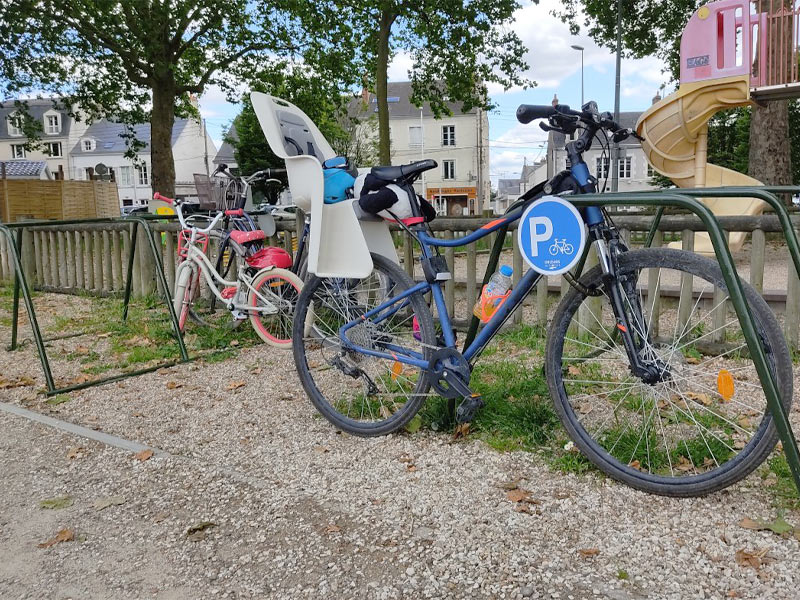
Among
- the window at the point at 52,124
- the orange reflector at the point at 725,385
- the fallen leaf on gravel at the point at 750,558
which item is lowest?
the fallen leaf on gravel at the point at 750,558

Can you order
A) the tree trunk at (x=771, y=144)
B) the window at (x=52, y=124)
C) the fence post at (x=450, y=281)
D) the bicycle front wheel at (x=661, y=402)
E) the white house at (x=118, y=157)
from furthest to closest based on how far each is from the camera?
1. the window at (x=52, y=124)
2. the white house at (x=118, y=157)
3. the tree trunk at (x=771, y=144)
4. the fence post at (x=450, y=281)
5. the bicycle front wheel at (x=661, y=402)

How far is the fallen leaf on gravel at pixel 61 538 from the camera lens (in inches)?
97.2

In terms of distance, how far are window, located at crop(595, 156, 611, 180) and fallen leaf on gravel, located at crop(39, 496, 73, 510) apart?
259 centimetres

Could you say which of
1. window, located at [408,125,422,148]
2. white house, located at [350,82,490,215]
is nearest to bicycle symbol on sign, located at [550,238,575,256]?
white house, located at [350,82,490,215]

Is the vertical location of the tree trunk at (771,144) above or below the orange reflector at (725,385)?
above

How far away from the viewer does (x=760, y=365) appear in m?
2.16

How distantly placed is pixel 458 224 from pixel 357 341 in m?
2.24

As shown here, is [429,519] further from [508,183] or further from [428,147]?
[508,183]

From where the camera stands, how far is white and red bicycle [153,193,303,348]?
5258mm

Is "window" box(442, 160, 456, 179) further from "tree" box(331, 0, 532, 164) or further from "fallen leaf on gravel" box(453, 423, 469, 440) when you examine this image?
"fallen leaf on gravel" box(453, 423, 469, 440)

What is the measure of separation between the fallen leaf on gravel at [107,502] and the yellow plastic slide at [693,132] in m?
7.50

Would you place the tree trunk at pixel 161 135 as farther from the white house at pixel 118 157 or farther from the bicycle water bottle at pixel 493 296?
the white house at pixel 118 157

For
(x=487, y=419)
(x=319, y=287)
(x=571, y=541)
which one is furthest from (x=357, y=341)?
(x=571, y=541)

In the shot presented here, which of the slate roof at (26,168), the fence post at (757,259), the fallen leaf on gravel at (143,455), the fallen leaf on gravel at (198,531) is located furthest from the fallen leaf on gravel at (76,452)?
the slate roof at (26,168)
